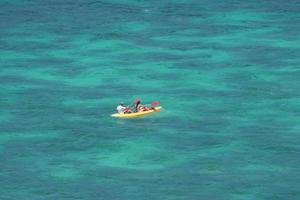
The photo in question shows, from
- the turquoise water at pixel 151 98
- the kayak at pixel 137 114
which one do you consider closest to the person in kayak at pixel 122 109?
the kayak at pixel 137 114

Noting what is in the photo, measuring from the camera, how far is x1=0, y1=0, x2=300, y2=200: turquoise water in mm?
75250

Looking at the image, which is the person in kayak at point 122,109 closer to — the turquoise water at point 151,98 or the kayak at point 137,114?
the kayak at point 137,114

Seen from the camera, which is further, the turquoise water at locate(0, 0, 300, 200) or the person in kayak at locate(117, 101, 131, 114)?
the person in kayak at locate(117, 101, 131, 114)

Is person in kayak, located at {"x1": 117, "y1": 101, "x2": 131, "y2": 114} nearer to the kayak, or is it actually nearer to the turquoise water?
the kayak

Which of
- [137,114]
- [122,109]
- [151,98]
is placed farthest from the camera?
[151,98]

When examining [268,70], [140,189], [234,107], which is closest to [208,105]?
[234,107]

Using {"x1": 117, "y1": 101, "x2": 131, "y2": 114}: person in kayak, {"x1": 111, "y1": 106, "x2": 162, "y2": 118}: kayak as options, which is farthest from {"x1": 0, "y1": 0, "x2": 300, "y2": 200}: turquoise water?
{"x1": 117, "y1": 101, "x2": 131, "y2": 114}: person in kayak

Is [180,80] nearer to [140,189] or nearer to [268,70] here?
[268,70]

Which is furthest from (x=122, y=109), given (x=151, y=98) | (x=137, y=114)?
(x=151, y=98)

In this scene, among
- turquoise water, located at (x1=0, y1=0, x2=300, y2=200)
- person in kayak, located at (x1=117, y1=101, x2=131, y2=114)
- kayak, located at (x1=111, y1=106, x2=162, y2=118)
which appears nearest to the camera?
turquoise water, located at (x1=0, y1=0, x2=300, y2=200)

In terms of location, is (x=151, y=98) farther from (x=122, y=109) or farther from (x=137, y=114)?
(x=122, y=109)

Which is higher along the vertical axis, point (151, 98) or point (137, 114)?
point (151, 98)

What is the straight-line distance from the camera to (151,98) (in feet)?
301

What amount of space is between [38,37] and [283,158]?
128 feet
